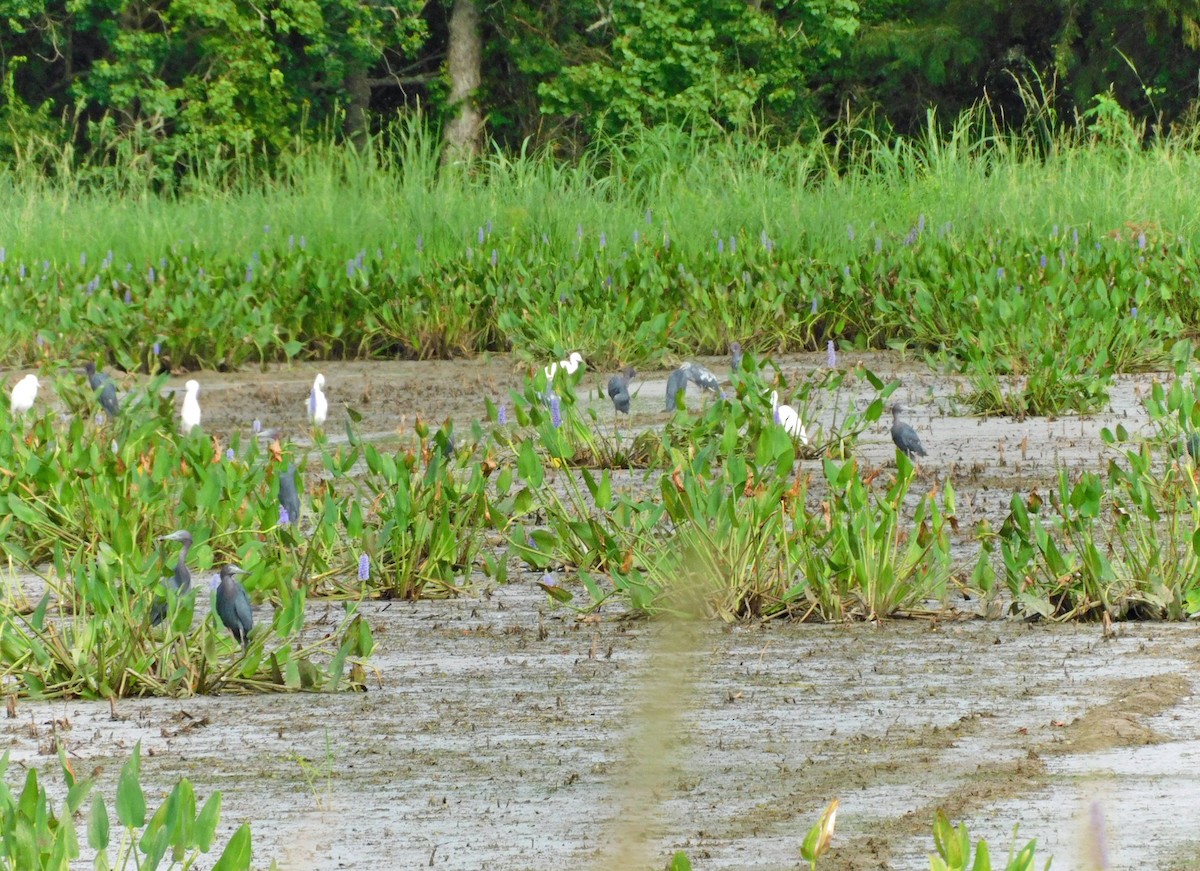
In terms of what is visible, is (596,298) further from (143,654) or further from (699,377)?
(143,654)

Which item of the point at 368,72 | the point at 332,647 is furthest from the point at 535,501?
the point at 368,72

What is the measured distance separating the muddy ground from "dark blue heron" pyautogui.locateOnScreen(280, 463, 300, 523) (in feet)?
0.84

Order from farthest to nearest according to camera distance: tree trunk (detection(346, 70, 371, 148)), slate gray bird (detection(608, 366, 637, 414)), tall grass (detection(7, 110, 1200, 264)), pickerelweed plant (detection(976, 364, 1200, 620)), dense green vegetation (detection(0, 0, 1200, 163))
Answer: tree trunk (detection(346, 70, 371, 148))
dense green vegetation (detection(0, 0, 1200, 163))
tall grass (detection(7, 110, 1200, 264))
slate gray bird (detection(608, 366, 637, 414))
pickerelweed plant (detection(976, 364, 1200, 620))

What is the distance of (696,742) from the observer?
3406 mm

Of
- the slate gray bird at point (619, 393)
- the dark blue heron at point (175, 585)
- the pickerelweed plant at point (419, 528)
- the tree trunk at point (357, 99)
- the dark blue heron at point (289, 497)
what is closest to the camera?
the dark blue heron at point (175, 585)

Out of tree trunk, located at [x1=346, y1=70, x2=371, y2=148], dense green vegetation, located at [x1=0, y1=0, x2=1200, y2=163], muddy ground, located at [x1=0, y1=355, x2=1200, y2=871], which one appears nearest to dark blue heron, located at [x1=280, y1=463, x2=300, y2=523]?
muddy ground, located at [x1=0, y1=355, x2=1200, y2=871]

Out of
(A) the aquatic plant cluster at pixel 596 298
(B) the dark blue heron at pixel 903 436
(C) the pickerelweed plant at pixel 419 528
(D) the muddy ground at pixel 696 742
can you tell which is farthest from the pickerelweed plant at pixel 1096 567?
(A) the aquatic plant cluster at pixel 596 298

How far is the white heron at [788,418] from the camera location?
6355mm

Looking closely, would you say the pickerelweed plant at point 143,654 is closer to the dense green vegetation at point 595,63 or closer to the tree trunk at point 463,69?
the dense green vegetation at point 595,63

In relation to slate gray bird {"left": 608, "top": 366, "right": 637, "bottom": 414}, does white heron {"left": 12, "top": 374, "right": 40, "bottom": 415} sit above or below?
below

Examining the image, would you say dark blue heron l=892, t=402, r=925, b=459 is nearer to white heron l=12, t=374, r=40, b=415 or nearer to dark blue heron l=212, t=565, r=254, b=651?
dark blue heron l=212, t=565, r=254, b=651

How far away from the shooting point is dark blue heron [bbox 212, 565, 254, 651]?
371 cm

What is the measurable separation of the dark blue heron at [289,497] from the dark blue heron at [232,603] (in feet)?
2.85

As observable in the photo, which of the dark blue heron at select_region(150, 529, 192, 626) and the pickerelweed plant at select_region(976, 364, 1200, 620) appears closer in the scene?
the dark blue heron at select_region(150, 529, 192, 626)
